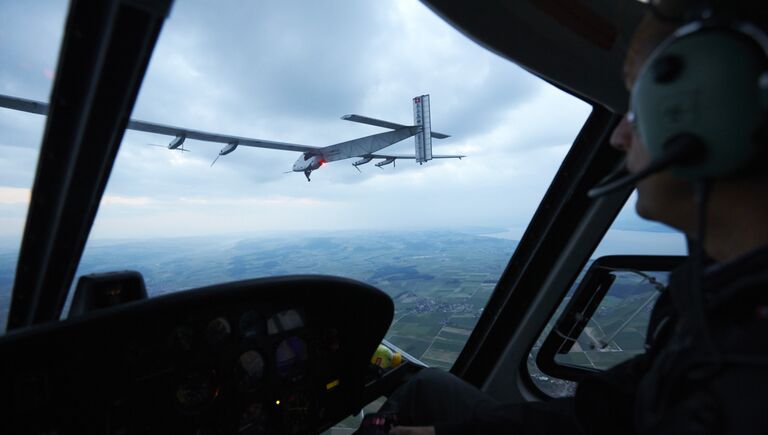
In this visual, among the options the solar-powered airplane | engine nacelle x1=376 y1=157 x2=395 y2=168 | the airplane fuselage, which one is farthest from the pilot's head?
engine nacelle x1=376 y1=157 x2=395 y2=168

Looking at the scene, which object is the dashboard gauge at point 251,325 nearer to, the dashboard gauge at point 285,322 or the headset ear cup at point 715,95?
the dashboard gauge at point 285,322

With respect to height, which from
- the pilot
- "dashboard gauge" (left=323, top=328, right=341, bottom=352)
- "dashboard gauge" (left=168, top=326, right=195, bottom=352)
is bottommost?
"dashboard gauge" (left=323, top=328, right=341, bottom=352)

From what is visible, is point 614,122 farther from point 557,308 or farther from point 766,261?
point 766,261

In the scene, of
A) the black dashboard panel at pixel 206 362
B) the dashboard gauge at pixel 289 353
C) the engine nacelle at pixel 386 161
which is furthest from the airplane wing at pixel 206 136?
the engine nacelle at pixel 386 161

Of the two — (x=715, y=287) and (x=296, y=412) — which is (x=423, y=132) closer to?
(x=296, y=412)

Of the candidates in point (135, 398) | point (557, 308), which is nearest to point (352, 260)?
point (557, 308)

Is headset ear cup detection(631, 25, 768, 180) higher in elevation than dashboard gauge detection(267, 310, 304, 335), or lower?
higher

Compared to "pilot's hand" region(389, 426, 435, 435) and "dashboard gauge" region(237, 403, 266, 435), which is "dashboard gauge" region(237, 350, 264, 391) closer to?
"dashboard gauge" region(237, 403, 266, 435)
